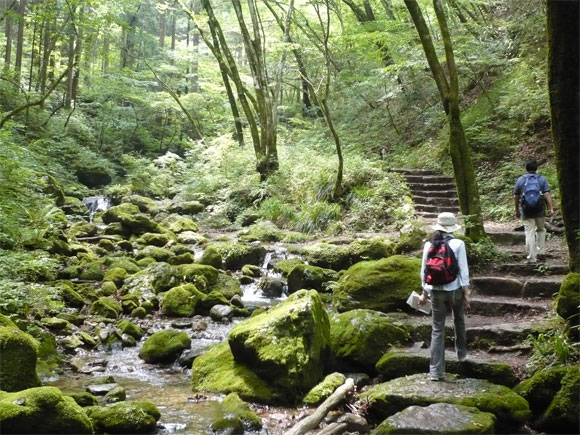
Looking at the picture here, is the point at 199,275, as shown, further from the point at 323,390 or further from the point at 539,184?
the point at 539,184

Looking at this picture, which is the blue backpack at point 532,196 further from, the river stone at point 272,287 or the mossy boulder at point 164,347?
the mossy boulder at point 164,347

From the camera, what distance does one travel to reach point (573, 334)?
5859mm

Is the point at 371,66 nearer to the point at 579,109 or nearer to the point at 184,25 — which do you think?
the point at 579,109

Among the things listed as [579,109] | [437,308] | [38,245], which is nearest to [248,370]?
[437,308]

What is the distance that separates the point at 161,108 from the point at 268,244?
1738 cm

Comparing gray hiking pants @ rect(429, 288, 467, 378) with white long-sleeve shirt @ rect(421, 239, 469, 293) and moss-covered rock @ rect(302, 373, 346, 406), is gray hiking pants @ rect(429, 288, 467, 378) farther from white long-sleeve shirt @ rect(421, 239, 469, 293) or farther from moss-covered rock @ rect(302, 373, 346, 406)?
moss-covered rock @ rect(302, 373, 346, 406)

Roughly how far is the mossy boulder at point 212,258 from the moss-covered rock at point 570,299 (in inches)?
342

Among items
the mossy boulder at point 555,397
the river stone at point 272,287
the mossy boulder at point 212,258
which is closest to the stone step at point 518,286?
the mossy boulder at point 555,397

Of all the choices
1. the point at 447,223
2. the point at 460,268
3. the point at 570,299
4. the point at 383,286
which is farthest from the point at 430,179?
the point at 460,268

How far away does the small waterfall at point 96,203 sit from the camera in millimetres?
20156

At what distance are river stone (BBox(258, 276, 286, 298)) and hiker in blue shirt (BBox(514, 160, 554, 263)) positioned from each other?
538cm

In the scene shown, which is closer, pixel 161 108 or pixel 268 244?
pixel 268 244

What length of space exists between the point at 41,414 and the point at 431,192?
13037 millimetres

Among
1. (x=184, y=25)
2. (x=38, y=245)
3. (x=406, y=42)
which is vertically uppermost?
(x=184, y=25)
